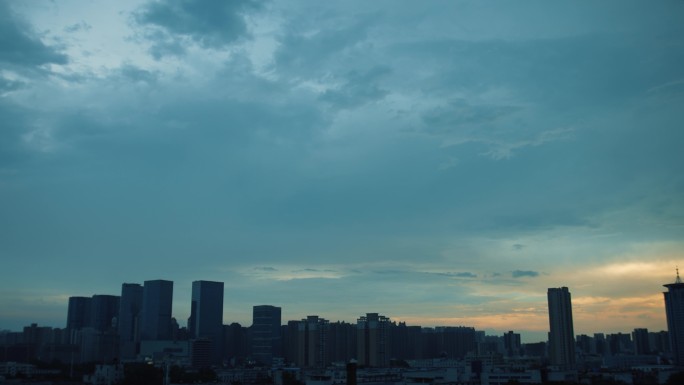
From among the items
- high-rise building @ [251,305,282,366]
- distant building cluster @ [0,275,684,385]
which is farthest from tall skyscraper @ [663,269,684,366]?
high-rise building @ [251,305,282,366]

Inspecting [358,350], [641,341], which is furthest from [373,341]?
[641,341]

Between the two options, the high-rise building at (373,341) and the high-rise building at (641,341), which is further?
the high-rise building at (641,341)

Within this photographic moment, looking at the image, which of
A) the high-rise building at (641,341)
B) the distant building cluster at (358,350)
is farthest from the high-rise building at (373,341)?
the high-rise building at (641,341)

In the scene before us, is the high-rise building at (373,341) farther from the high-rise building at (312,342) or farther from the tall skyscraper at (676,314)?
the tall skyscraper at (676,314)

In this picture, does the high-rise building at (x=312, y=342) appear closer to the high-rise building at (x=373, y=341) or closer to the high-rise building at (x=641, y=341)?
the high-rise building at (x=373, y=341)

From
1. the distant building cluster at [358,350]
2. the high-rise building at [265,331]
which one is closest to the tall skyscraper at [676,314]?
the distant building cluster at [358,350]
